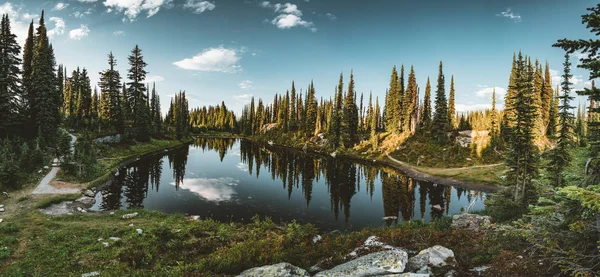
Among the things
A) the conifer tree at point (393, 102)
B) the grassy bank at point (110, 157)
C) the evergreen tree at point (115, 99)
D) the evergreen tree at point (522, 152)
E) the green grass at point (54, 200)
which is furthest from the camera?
the conifer tree at point (393, 102)

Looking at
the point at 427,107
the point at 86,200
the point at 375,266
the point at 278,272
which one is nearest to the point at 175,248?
the point at 278,272

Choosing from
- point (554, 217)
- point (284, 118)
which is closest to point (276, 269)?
point (554, 217)

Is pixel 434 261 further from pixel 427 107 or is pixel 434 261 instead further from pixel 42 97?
pixel 427 107

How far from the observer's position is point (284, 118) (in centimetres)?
11325

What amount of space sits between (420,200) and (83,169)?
3908 cm

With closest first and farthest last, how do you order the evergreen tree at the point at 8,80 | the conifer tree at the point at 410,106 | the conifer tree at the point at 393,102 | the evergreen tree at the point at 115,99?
the evergreen tree at the point at 8,80
the evergreen tree at the point at 115,99
the conifer tree at the point at 410,106
the conifer tree at the point at 393,102

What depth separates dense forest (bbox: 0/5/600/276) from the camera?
6652 mm

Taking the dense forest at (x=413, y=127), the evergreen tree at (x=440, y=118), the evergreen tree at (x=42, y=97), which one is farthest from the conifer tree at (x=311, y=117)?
the evergreen tree at (x=42, y=97)

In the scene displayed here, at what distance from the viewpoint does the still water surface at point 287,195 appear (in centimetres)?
2486

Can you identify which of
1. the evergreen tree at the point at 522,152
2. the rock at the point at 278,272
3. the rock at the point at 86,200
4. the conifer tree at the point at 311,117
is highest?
the conifer tree at the point at 311,117

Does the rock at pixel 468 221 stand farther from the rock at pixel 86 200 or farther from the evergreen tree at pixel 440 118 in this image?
the evergreen tree at pixel 440 118

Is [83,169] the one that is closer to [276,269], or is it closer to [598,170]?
[276,269]

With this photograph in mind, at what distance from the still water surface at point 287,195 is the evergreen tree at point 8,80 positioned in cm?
1499

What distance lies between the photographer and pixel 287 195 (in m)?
31.9
